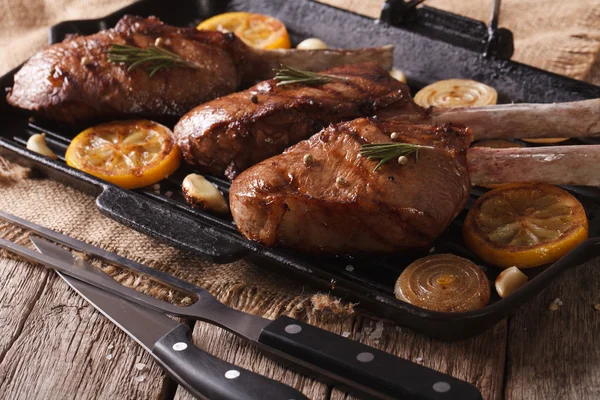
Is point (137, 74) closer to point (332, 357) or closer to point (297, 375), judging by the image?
point (297, 375)

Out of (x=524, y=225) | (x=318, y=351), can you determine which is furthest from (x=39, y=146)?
(x=524, y=225)

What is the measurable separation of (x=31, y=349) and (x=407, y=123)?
186 centimetres

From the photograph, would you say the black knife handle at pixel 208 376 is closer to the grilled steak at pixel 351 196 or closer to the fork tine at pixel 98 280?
the fork tine at pixel 98 280

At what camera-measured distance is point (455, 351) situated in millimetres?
2996

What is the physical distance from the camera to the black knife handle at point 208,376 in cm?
254

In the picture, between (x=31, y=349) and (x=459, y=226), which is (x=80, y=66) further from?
(x=459, y=226)

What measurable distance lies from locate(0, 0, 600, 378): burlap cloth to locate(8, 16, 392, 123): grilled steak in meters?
0.44

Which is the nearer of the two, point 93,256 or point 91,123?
point 93,256

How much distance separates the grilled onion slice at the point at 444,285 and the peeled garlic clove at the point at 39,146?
2054 millimetres

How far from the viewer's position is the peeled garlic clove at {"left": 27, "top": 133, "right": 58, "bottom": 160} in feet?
13.3

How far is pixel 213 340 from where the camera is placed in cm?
309

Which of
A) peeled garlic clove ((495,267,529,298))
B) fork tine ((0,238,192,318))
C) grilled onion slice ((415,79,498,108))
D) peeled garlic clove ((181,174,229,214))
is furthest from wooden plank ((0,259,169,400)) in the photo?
grilled onion slice ((415,79,498,108))

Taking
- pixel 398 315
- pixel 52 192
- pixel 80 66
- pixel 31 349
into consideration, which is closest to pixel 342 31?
pixel 80 66

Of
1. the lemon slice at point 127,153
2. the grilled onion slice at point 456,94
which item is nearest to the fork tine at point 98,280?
the lemon slice at point 127,153
